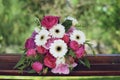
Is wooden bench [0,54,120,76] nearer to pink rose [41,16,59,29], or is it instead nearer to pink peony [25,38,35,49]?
pink peony [25,38,35,49]

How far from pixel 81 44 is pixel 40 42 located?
228 millimetres

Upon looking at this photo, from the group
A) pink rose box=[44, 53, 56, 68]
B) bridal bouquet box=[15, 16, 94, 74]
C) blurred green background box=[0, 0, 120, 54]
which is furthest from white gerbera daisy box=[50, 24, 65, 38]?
blurred green background box=[0, 0, 120, 54]

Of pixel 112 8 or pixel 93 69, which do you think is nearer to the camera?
pixel 93 69

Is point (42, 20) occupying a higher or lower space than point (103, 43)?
higher

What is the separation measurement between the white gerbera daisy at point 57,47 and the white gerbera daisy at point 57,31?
4 centimetres

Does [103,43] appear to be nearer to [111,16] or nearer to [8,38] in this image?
[111,16]

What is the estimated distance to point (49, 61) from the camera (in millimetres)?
2004

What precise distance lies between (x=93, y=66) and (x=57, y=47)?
10.1 inches

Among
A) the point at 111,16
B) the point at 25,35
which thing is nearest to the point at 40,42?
the point at 111,16

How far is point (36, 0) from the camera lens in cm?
729

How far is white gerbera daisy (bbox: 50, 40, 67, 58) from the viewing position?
1.98 meters

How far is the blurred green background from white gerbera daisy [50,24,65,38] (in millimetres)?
4754

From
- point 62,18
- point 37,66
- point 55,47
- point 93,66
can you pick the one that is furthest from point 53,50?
point 62,18

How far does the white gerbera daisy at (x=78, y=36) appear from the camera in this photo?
2.04m
